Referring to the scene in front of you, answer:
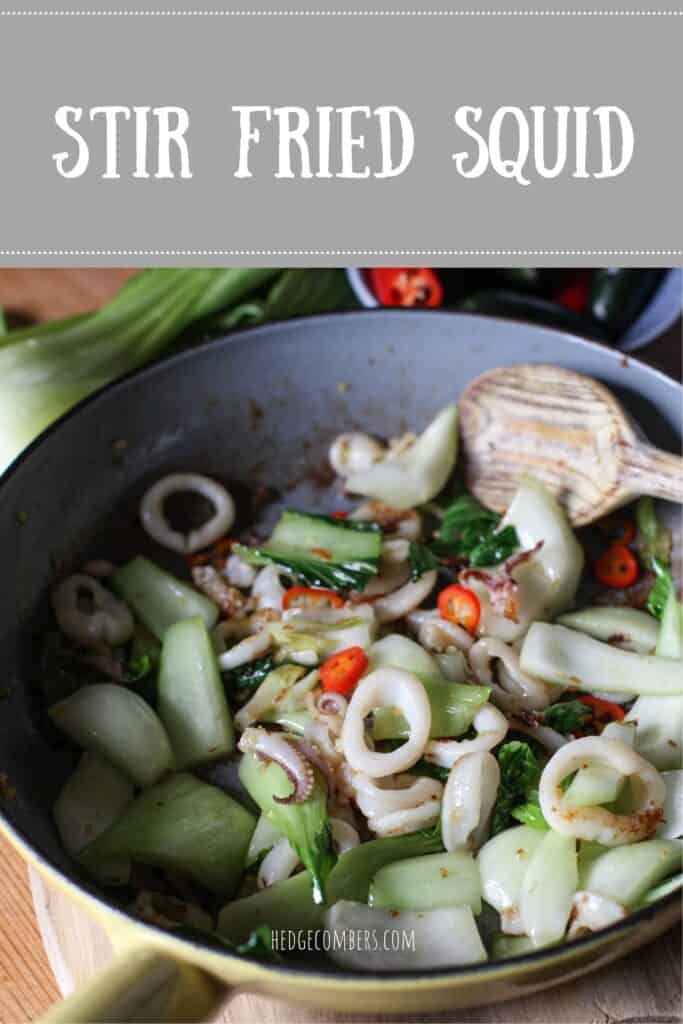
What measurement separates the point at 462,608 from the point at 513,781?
345 millimetres

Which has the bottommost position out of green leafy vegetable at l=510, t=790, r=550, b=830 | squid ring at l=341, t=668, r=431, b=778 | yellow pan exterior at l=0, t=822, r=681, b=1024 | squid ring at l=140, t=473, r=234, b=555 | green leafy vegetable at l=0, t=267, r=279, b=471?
yellow pan exterior at l=0, t=822, r=681, b=1024

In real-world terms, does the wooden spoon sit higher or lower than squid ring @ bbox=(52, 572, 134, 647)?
higher

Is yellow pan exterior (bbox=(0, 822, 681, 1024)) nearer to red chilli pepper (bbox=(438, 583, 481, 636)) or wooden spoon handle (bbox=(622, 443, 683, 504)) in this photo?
red chilli pepper (bbox=(438, 583, 481, 636))

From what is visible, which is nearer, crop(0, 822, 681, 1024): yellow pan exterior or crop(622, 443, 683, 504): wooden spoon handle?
crop(0, 822, 681, 1024): yellow pan exterior

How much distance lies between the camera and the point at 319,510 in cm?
218

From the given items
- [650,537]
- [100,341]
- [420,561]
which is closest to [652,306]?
[650,537]

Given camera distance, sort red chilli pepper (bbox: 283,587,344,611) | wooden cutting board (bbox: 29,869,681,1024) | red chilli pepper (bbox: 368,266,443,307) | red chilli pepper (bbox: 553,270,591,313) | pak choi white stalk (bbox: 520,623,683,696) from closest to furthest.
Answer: wooden cutting board (bbox: 29,869,681,1024), pak choi white stalk (bbox: 520,623,683,696), red chilli pepper (bbox: 283,587,344,611), red chilli pepper (bbox: 368,266,443,307), red chilli pepper (bbox: 553,270,591,313)

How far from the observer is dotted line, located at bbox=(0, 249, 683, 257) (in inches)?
78.1

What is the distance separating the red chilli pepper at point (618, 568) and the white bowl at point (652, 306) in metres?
0.57

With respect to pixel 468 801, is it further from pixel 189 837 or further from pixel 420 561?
pixel 420 561

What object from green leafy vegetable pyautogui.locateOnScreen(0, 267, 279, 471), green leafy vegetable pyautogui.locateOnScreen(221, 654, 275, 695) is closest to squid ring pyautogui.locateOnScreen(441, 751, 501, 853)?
green leafy vegetable pyautogui.locateOnScreen(221, 654, 275, 695)

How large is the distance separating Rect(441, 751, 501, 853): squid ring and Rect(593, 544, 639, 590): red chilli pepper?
0.59 meters

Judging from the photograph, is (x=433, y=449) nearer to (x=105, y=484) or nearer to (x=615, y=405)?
(x=615, y=405)

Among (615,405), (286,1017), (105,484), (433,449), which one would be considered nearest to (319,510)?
(433,449)
